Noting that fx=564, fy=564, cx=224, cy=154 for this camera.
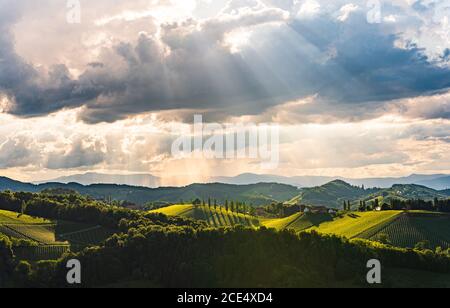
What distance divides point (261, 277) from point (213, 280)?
42.3 ft

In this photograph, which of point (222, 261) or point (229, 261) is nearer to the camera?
point (229, 261)

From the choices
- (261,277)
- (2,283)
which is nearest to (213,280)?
(261,277)

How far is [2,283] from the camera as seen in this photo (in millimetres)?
156375

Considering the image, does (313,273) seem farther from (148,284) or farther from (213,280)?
(148,284)

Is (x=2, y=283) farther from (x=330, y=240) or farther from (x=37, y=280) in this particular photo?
(x=330, y=240)

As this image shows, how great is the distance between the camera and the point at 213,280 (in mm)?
148625

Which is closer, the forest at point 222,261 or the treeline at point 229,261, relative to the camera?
the treeline at point 229,261

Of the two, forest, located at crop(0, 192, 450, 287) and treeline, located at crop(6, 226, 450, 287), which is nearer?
treeline, located at crop(6, 226, 450, 287)

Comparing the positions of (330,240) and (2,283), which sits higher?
(330,240)
